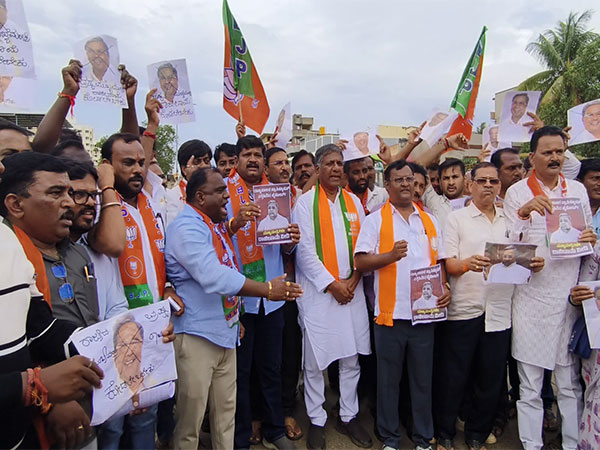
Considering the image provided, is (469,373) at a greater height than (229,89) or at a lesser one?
lesser

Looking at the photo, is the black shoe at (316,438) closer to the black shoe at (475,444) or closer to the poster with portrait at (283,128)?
the black shoe at (475,444)

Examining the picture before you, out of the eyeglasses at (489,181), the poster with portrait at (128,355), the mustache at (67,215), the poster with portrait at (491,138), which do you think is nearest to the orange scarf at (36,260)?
the mustache at (67,215)

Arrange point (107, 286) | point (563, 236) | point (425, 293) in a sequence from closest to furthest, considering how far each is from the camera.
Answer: point (107, 286) → point (563, 236) → point (425, 293)

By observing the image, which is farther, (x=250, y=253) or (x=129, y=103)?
(x=250, y=253)

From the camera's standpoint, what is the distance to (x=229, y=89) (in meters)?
4.41

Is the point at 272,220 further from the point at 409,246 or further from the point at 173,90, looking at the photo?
the point at 173,90

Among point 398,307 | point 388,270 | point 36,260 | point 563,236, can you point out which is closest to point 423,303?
point 398,307

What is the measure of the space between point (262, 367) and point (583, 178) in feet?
11.4

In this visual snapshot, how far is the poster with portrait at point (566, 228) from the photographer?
126 inches

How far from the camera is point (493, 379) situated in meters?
3.52

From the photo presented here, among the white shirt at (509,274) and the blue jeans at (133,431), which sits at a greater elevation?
the white shirt at (509,274)

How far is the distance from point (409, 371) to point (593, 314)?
1436 mm

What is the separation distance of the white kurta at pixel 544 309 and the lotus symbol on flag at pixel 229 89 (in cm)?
298

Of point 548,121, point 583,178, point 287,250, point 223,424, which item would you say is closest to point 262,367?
point 223,424
